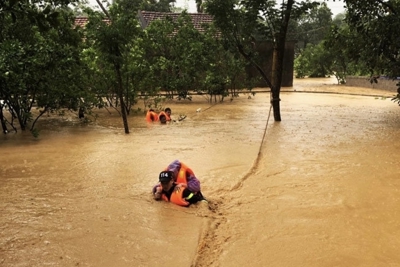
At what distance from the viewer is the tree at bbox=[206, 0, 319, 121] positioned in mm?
11633

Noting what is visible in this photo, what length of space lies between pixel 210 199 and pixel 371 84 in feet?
71.2

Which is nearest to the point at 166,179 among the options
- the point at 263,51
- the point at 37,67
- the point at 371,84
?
the point at 37,67

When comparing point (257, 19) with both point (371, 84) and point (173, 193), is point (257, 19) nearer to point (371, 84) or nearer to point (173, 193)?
point (173, 193)

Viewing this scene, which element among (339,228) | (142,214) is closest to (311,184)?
(339,228)

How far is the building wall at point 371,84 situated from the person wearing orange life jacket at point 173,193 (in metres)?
19.5

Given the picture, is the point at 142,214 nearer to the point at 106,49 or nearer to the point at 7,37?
the point at 106,49

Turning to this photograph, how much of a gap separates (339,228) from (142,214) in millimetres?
2459

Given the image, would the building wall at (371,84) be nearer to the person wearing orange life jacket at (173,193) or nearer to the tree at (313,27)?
the tree at (313,27)

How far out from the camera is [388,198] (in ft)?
18.4

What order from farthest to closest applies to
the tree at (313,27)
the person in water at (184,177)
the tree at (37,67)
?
the tree at (313,27)
the tree at (37,67)
the person in water at (184,177)

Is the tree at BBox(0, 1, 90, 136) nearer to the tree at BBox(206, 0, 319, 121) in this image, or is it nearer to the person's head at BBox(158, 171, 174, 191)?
the tree at BBox(206, 0, 319, 121)

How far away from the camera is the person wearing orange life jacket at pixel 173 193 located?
5.34 metres

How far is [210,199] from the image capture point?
5695 mm

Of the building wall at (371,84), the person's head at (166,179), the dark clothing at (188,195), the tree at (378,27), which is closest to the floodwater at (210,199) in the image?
the dark clothing at (188,195)
